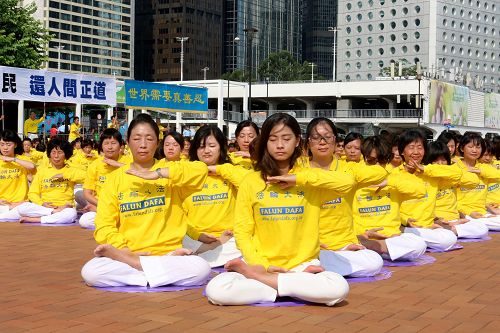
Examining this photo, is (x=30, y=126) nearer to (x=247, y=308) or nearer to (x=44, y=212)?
(x=44, y=212)

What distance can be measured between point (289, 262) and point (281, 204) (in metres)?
0.50

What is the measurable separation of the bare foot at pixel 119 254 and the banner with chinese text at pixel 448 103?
55129 mm

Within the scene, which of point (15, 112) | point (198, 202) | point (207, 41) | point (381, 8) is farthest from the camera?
point (207, 41)

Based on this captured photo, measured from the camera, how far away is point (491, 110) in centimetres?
7469

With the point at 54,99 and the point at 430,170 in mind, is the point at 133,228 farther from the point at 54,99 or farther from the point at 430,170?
the point at 54,99

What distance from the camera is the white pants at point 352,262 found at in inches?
275

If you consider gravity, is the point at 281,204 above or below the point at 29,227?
above

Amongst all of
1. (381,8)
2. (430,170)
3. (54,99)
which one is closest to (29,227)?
(430,170)

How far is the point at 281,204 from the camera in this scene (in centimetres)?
583

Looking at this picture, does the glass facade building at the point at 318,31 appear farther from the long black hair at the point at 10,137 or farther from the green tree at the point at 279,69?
the long black hair at the point at 10,137

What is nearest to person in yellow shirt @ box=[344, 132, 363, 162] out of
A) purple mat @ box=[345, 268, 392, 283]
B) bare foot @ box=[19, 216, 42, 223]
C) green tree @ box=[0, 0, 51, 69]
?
purple mat @ box=[345, 268, 392, 283]

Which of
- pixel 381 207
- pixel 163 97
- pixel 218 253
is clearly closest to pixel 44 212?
pixel 218 253

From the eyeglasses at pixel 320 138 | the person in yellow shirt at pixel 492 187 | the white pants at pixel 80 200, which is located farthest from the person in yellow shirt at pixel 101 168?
the person in yellow shirt at pixel 492 187

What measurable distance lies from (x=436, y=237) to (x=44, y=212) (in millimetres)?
6677
